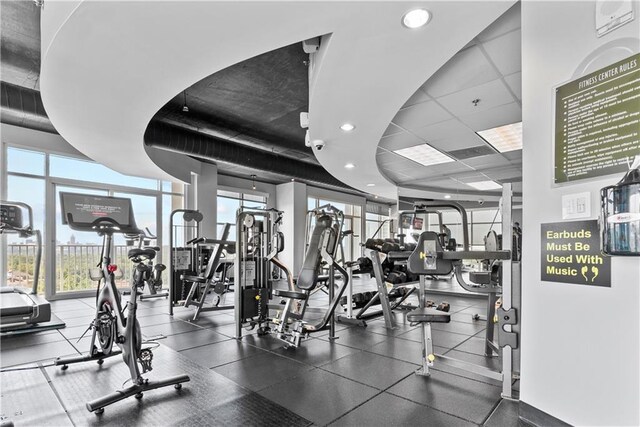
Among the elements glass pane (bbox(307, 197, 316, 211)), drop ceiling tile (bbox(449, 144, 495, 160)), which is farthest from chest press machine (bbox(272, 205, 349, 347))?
glass pane (bbox(307, 197, 316, 211))

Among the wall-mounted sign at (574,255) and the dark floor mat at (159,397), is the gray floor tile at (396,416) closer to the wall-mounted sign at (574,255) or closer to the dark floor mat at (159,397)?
the dark floor mat at (159,397)

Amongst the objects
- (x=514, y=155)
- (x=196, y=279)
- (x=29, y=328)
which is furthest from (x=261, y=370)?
(x=514, y=155)

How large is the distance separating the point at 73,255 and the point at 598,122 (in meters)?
9.23

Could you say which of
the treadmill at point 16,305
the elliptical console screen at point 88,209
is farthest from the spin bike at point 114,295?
the treadmill at point 16,305

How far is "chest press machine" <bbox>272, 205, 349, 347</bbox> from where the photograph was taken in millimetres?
3974

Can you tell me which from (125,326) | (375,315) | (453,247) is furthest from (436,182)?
(125,326)

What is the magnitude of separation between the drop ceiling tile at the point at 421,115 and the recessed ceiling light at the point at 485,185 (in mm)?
5516

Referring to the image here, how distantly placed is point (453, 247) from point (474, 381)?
5554mm

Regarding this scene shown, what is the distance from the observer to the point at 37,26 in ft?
12.2

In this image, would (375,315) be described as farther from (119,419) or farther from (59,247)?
(59,247)

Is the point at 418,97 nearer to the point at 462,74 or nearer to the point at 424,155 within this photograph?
the point at 462,74

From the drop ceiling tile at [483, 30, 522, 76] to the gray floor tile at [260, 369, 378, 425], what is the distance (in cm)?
336

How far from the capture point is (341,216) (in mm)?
4535

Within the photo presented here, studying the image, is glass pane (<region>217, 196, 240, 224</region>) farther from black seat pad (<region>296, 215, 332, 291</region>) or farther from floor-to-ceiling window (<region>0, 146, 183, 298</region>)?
black seat pad (<region>296, 215, 332, 291</region>)
